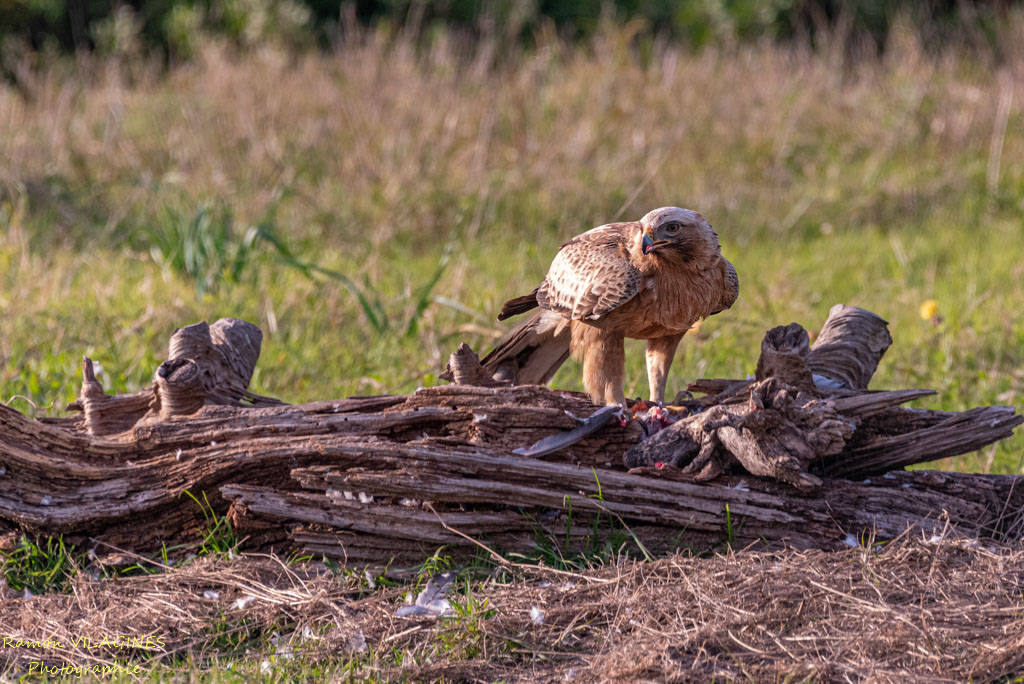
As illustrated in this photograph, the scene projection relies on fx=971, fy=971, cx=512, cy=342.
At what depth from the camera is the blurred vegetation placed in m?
15.2

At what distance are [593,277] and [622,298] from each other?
0.54ft

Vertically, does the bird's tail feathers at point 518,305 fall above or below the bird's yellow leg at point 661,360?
above

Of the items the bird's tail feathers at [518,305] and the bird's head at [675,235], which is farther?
the bird's tail feathers at [518,305]

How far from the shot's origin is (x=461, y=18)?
57.4 ft

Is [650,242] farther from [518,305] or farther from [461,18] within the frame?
[461,18]

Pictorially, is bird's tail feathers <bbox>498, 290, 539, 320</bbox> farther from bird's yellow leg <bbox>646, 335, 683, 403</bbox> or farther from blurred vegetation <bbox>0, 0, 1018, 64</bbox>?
blurred vegetation <bbox>0, 0, 1018, 64</bbox>

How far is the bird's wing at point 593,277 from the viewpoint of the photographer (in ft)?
12.2

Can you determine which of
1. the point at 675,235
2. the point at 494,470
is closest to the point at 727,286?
the point at 675,235

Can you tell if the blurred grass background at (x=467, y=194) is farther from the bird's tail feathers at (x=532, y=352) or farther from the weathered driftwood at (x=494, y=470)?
the weathered driftwood at (x=494, y=470)

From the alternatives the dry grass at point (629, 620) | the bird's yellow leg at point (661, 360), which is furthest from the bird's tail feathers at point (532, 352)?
the dry grass at point (629, 620)

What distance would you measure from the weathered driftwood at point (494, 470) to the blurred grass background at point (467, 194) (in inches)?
47.4

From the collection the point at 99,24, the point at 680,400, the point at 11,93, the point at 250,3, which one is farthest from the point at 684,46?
the point at 680,400

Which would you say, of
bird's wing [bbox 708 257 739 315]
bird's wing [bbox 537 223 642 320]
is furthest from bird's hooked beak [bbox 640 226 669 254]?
bird's wing [bbox 708 257 739 315]

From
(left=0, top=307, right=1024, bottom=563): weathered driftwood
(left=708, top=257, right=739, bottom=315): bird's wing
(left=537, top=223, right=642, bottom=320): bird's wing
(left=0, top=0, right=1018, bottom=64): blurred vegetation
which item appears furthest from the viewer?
(left=0, top=0, right=1018, bottom=64): blurred vegetation
